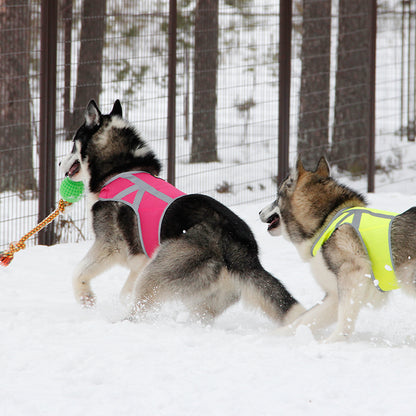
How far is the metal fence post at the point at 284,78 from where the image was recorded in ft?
28.6

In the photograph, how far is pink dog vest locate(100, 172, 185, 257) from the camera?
4.45 m

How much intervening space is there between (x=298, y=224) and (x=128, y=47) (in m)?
4.35

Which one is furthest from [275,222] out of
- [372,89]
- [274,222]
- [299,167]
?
[372,89]

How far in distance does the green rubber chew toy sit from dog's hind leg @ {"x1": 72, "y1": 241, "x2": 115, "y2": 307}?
1.98 feet

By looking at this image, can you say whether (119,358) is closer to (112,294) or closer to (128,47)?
(112,294)

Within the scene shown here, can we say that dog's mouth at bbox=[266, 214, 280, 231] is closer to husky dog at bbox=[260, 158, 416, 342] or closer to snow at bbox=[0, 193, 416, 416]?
husky dog at bbox=[260, 158, 416, 342]

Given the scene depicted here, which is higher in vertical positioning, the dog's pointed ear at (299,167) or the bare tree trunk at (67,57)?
the bare tree trunk at (67,57)

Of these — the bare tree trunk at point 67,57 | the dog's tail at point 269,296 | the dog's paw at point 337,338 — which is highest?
the bare tree trunk at point 67,57

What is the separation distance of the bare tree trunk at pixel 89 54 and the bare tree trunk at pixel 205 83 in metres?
1.47

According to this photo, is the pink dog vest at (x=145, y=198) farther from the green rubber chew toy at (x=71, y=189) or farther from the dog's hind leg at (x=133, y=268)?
the green rubber chew toy at (x=71, y=189)

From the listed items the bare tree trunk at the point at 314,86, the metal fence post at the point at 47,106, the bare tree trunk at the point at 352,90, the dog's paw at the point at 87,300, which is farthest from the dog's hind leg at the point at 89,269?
the bare tree trunk at the point at 352,90

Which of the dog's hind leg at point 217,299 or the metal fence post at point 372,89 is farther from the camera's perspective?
the metal fence post at point 372,89

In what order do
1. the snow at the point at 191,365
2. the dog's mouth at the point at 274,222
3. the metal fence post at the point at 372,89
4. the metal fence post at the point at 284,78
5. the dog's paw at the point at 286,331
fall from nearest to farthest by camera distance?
the snow at the point at 191,365 → the dog's paw at the point at 286,331 → the dog's mouth at the point at 274,222 → the metal fence post at the point at 284,78 → the metal fence post at the point at 372,89

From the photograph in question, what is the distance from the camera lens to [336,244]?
391 centimetres
